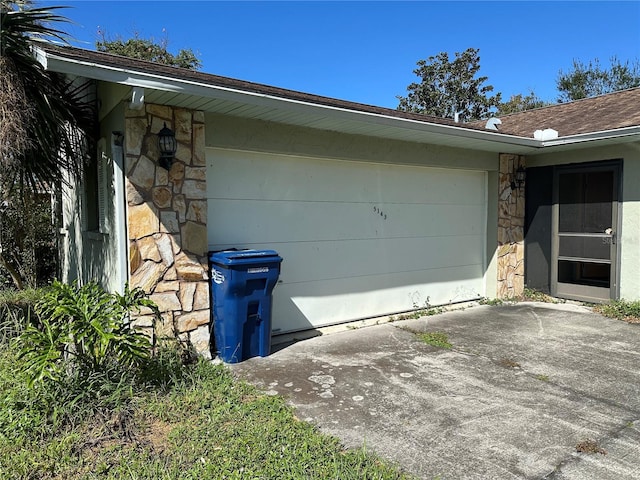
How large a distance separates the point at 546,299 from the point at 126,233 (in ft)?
21.8

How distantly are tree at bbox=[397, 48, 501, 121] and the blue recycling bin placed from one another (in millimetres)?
27421

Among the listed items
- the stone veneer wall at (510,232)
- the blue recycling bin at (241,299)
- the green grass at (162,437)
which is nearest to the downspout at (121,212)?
the blue recycling bin at (241,299)

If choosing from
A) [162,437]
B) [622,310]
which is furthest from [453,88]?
[162,437]

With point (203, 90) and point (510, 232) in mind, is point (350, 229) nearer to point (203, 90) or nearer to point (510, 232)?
point (203, 90)

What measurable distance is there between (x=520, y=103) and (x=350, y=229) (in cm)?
2779

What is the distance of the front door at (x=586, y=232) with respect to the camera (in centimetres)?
686

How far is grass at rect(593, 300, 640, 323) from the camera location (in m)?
6.36

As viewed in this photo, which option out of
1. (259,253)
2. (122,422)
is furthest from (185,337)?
(122,422)

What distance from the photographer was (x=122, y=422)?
3.11m

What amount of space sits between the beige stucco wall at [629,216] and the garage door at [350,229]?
6.43ft

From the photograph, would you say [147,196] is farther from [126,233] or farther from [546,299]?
[546,299]

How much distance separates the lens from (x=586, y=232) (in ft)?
23.4

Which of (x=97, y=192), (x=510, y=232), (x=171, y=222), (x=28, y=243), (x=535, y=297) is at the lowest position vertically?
(x=535, y=297)

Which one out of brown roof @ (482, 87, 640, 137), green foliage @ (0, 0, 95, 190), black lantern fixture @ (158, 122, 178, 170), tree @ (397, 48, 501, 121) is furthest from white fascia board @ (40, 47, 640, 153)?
tree @ (397, 48, 501, 121)
